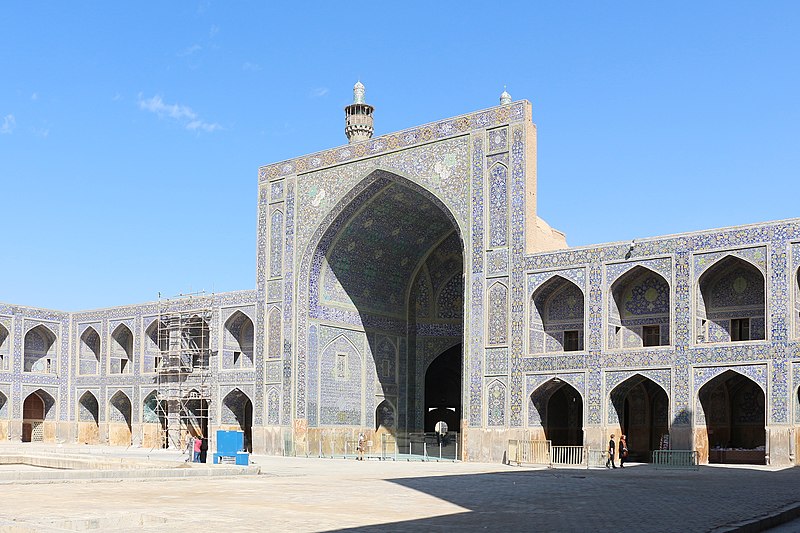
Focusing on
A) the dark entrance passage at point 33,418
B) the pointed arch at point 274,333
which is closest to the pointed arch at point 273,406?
the pointed arch at point 274,333

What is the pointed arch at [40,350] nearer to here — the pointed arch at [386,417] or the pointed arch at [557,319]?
the pointed arch at [386,417]

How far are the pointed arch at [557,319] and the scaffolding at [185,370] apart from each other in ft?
43.6

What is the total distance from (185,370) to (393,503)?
81.2 feet

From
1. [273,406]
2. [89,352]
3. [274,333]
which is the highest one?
[274,333]

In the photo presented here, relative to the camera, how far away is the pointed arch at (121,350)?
38469 mm

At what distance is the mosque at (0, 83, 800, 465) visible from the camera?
76.8 ft

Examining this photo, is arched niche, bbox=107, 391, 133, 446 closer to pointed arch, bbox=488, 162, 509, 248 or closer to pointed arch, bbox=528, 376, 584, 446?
pointed arch, bbox=528, 376, 584, 446

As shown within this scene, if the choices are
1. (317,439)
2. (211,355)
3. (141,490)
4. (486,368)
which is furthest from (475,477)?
(211,355)

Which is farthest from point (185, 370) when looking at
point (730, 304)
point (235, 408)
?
point (730, 304)

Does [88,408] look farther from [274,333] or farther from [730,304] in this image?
[730,304]

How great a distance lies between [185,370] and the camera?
3459 cm

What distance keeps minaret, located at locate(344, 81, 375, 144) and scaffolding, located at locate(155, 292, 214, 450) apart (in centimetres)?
847

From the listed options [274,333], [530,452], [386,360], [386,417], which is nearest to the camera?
[530,452]

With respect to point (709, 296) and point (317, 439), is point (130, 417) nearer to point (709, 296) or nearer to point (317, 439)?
point (317, 439)
